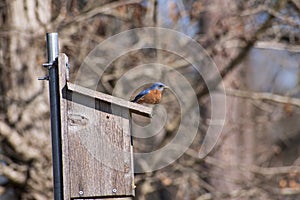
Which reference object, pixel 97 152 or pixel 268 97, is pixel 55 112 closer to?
pixel 97 152

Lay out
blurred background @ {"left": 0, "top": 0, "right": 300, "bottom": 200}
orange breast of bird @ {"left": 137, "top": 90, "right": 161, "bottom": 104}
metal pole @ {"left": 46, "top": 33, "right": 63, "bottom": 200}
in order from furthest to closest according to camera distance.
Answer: blurred background @ {"left": 0, "top": 0, "right": 300, "bottom": 200} < orange breast of bird @ {"left": 137, "top": 90, "right": 161, "bottom": 104} < metal pole @ {"left": 46, "top": 33, "right": 63, "bottom": 200}

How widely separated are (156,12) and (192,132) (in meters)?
1.32

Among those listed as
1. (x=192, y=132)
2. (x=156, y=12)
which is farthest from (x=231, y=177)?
(x=156, y=12)

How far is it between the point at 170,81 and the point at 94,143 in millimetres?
3838

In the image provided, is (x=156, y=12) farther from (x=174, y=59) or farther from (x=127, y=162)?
(x=127, y=162)

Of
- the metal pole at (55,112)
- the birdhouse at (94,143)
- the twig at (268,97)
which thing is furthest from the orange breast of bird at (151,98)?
the twig at (268,97)

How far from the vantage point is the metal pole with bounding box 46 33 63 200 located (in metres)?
3.95

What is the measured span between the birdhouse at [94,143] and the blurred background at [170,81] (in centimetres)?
332

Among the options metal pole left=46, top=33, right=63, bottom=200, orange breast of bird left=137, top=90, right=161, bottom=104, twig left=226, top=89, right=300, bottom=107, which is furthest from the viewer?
twig left=226, top=89, right=300, bottom=107

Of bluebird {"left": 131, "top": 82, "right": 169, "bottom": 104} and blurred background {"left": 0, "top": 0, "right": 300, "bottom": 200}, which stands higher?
blurred background {"left": 0, "top": 0, "right": 300, "bottom": 200}

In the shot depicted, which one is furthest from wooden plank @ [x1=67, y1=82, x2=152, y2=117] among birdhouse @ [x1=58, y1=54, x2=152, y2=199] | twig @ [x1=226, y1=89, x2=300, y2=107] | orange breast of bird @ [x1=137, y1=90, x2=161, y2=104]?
twig @ [x1=226, y1=89, x2=300, y2=107]

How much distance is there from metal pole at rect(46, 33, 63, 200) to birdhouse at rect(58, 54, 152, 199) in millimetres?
27

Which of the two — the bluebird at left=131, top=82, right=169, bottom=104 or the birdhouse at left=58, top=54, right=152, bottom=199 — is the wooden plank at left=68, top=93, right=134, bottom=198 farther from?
the bluebird at left=131, top=82, right=169, bottom=104

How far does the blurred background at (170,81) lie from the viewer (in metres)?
7.42
